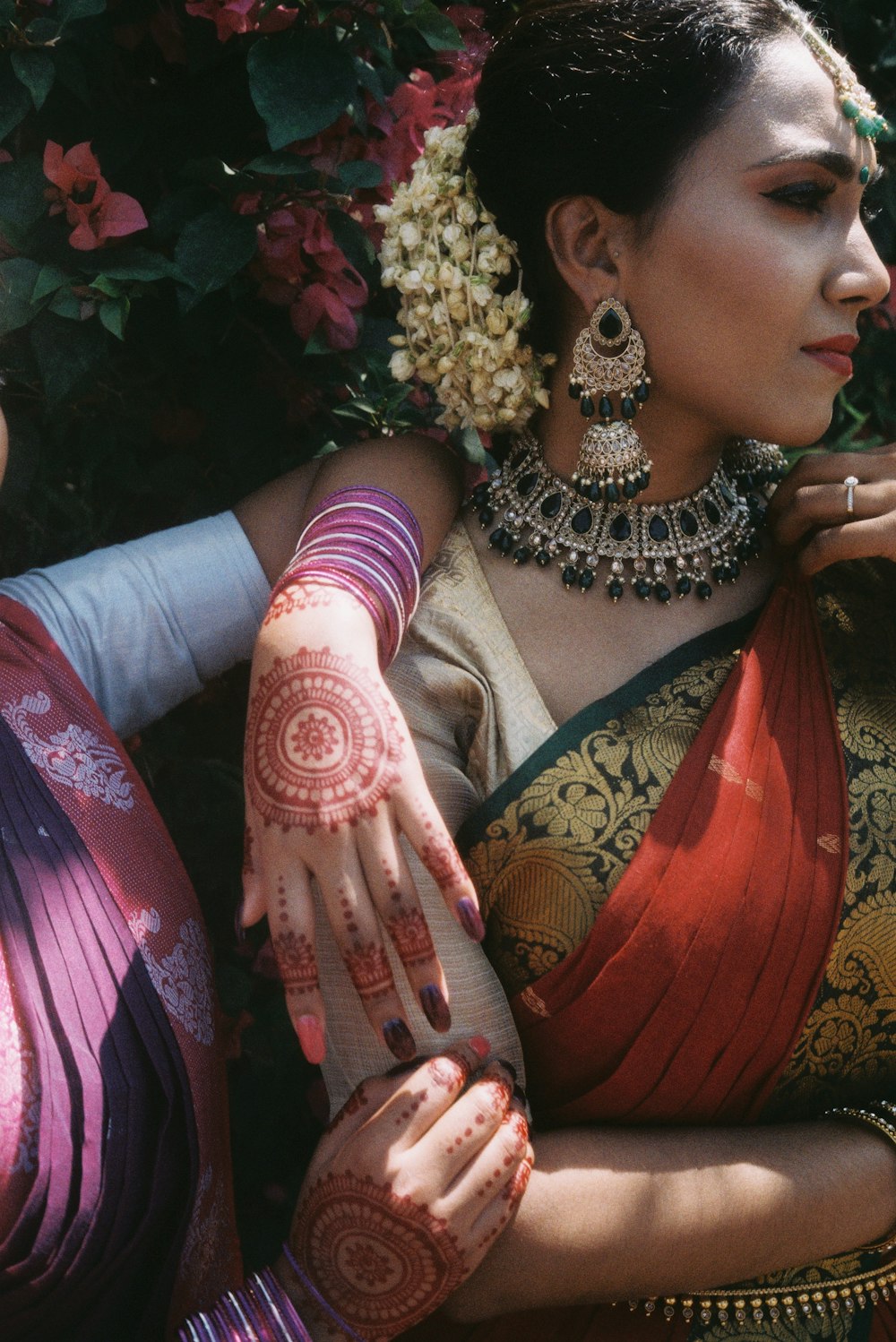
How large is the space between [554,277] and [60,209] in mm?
540

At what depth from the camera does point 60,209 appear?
53.6 inches

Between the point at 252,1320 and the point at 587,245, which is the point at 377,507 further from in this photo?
the point at 252,1320

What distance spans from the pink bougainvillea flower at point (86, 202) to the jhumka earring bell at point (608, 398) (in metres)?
0.50

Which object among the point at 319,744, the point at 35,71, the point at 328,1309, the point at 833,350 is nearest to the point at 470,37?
the point at 35,71

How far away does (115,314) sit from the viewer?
1.36 metres

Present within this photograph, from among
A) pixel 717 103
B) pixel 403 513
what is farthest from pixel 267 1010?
pixel 717 103

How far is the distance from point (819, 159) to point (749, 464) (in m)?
0.38

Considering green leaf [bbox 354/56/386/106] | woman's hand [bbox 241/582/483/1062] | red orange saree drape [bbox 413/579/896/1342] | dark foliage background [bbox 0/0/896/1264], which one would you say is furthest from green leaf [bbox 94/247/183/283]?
red orange saree drape [bbox 413/579/896/1342]

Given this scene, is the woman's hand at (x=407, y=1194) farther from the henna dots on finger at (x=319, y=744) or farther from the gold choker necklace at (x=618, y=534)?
the gold choker necklace at (x=618, y=534)

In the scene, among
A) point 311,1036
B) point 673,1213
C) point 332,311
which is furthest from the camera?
point 332,311

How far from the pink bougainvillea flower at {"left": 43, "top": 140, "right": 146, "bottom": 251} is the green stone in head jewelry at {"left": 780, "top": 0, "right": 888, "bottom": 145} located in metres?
0.71

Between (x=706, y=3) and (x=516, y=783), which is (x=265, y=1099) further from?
(x=706, y=3)

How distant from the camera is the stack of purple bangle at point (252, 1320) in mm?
1071

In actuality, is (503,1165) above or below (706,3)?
below
